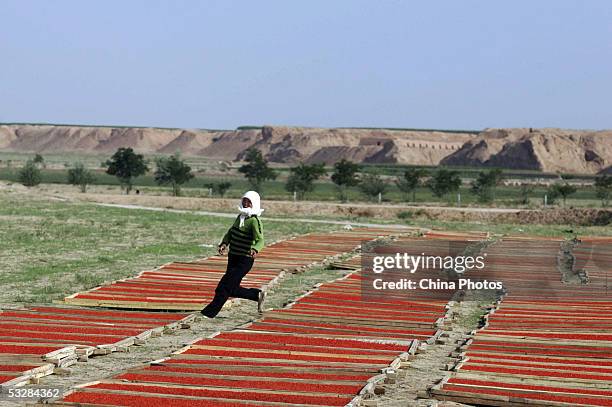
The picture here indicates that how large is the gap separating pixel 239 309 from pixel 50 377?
258 inches

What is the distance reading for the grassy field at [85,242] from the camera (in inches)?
858

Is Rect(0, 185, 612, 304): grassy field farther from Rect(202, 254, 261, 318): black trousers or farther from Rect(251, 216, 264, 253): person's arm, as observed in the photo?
Rect(251, 216, 264, 253): person's arm

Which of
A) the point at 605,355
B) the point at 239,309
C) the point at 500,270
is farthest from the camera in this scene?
the point at 500,270

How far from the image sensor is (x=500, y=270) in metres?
24.8

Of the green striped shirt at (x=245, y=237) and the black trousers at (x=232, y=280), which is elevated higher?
the green striped shirt at (x=245, y=237)

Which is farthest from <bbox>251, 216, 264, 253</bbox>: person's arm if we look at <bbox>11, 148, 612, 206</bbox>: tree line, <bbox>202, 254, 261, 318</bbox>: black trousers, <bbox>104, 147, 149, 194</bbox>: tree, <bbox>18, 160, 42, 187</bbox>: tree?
<bbox>104, 147, 149, 194</bbox>: tree

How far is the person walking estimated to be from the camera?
1434 centimetres

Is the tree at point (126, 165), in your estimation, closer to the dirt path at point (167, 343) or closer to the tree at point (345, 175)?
the tree at point (345, 175)

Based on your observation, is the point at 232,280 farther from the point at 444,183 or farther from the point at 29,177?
the point at 29,177

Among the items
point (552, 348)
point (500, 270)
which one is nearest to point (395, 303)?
point (552, 348)

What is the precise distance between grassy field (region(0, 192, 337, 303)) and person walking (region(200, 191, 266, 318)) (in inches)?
195

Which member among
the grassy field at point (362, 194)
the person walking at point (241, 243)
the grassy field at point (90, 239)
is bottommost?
the grassy field at point (90, 239)

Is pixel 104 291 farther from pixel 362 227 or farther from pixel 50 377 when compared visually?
pixel 362 227

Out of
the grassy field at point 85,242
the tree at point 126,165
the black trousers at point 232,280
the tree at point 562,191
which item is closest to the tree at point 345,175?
the tree at point 562,191
